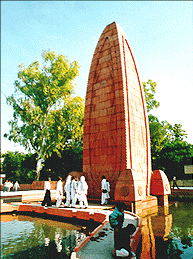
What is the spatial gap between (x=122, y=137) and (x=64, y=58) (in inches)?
613

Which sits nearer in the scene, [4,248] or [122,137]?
[4,248]

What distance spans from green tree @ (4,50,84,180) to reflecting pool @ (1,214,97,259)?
1323 centimetres

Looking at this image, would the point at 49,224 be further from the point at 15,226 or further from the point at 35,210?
the point at 35,210

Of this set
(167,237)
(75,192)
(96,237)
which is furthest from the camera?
(75,192)

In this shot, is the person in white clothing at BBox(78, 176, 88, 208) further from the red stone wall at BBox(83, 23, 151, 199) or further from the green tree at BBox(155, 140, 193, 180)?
the green tree at BBox(155, 140, 193, 180)

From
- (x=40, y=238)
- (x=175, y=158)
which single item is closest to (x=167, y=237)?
(x=40, y=238)

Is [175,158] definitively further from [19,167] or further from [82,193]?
[19,167]

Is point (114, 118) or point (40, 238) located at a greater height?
point (114, 118)

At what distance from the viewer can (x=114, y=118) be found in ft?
35.5

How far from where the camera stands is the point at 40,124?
2130cm

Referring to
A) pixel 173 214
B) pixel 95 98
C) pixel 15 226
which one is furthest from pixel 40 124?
pixel 173 214

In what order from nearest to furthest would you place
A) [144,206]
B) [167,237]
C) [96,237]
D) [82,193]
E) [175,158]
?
[96,237] → [167,237] → [82,193] → [144,206] → [175,158]

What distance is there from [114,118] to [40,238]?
255 inches

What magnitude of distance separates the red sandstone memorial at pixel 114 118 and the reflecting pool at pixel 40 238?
11.1 ft
